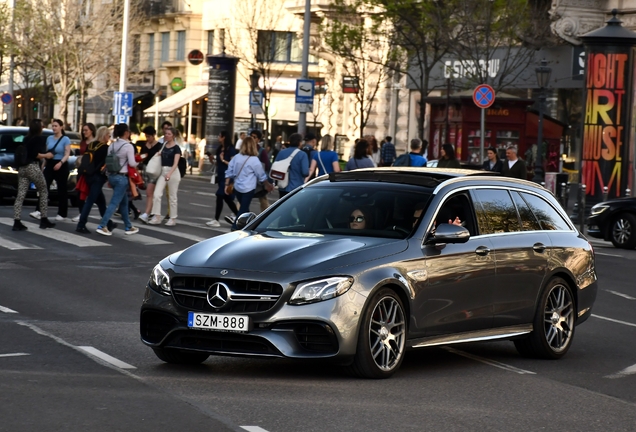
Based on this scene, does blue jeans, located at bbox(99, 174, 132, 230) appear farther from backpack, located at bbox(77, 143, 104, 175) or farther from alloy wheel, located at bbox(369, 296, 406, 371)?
alloy wheel, located at bbox(369, 296, 406, 371)

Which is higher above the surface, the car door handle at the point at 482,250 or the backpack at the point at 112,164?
the backpack at the point at 112,164

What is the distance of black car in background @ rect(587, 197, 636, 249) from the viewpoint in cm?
2469

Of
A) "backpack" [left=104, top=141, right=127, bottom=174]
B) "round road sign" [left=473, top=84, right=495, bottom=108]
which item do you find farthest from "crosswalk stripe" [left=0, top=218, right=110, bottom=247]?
"round road sign" [left=473, top=84, right=495, bottom=108]

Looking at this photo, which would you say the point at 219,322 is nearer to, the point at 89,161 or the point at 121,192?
the point at 121,192

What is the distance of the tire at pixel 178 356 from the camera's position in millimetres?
9367

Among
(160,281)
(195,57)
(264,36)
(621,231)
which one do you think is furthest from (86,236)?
(264,36)

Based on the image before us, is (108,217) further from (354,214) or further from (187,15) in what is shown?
(187,15)

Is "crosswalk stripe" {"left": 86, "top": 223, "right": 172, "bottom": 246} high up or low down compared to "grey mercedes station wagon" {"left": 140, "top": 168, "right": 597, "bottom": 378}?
down

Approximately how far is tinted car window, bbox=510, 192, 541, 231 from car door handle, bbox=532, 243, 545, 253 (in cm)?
16

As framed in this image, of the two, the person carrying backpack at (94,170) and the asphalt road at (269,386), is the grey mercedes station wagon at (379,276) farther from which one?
the person carrying backpack at (94,170)

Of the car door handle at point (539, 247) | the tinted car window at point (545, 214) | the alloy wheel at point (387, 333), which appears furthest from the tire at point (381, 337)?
the tinted car window at point (545, 214)

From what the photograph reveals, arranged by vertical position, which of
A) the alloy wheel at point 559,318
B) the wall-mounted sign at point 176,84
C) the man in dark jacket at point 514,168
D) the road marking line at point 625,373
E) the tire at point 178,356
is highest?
the wall-mounted sign at point 176,84

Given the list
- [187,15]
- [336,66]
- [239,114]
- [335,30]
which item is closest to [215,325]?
[335,30]

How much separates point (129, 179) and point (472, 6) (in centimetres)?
1914
